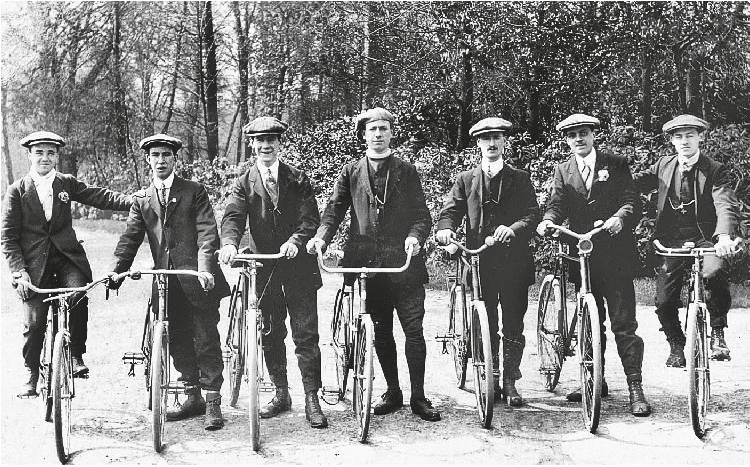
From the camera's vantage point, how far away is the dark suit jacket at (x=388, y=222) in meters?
5.92

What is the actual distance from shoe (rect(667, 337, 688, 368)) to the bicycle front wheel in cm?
304

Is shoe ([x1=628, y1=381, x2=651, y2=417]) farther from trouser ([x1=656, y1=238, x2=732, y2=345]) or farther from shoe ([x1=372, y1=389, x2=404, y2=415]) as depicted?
shoe ([x1=372, y1=389, x2=404, y2=415])

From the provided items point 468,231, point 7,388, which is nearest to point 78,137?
point 7,388

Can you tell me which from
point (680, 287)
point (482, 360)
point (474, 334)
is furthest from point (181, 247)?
point (680, 287)

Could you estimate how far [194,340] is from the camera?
236 inches

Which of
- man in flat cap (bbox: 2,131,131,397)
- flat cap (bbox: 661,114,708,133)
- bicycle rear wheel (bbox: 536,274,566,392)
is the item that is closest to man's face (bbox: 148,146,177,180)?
man in flat cap (bbox: 2,131,131,397)

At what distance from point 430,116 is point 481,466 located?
34.5 ft

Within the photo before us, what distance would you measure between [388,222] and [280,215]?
775mm

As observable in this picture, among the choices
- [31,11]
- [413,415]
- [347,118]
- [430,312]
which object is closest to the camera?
[413,415]

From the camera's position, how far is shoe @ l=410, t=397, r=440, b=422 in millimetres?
5816

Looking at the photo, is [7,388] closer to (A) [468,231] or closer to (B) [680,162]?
(A) [468,231]

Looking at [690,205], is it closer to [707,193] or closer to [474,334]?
[707,193]

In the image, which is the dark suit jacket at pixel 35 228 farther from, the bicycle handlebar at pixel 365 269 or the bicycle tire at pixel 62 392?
the bicycle handlebar at pixel 365 269

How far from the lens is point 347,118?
14.3 m
